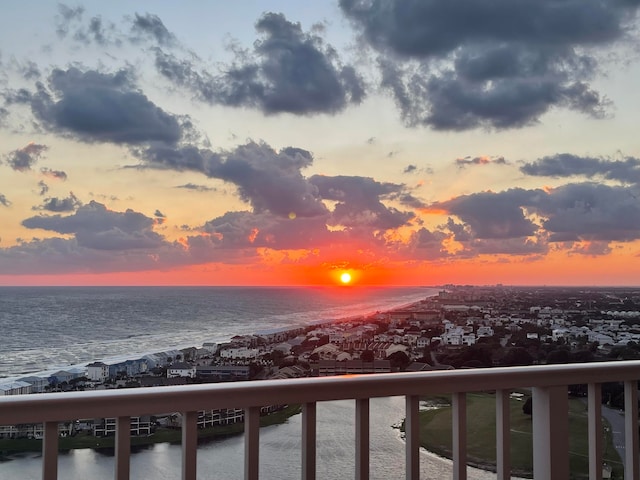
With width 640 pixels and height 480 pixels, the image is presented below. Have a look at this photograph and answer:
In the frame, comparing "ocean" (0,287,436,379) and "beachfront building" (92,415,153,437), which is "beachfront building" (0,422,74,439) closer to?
"beachfront building" (92,415,153,437)

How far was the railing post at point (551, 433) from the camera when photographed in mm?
1657

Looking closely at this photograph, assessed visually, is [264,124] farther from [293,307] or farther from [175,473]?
[175,473]

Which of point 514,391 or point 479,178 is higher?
point 479,178

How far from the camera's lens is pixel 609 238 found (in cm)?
390

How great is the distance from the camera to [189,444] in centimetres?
134

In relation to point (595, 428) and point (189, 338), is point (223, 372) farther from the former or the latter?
point (595, 428)

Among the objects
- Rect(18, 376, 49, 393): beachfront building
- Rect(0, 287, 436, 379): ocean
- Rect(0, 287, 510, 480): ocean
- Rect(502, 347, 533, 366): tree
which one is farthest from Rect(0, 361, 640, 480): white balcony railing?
Rect(0, 287, 436, 379): ocean

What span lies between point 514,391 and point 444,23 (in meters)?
2.66

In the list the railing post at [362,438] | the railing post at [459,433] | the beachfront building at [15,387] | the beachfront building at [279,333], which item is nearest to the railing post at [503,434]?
the railing post at [459,433]

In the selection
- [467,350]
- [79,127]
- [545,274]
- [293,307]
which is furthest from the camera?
[545,274]

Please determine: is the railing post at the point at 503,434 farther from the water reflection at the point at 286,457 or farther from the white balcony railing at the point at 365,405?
the water reflection at the point at 286,457

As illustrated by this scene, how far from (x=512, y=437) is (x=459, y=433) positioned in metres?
0.35

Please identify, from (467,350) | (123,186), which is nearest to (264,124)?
(123,186)

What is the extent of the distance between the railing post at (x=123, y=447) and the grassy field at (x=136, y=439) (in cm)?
17
